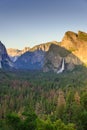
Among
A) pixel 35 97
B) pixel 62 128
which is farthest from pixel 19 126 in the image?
pixel 35 97

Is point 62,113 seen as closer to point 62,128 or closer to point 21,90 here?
point 62,128

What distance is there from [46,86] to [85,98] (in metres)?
101

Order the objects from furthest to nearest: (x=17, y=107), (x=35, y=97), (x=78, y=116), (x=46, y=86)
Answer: (x=46, y=86) → (x=35, y=97) → (x=17, y=107) → (x=78, y=116)

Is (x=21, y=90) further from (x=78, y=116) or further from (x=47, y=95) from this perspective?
(x=78, y=116)

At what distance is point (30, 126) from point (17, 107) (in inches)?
2838

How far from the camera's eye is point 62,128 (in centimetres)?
4684

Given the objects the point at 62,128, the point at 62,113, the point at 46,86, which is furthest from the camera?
the point at 46,86

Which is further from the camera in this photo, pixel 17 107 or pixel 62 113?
pixel 17 107

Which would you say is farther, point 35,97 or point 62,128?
point 35,97

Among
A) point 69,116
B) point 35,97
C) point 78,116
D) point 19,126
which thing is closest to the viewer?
point 19,126

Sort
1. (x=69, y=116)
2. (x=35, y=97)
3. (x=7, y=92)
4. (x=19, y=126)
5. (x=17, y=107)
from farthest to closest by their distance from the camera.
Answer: (x=7, y=92), (x=35, y=97), (x=17, y=107), (x=69, y=116), (x=19, y=126)

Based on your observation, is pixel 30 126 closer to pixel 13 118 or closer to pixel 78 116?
pixel 13 118

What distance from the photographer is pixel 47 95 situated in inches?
5723

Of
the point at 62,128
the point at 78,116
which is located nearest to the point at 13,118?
the point at 62,128
